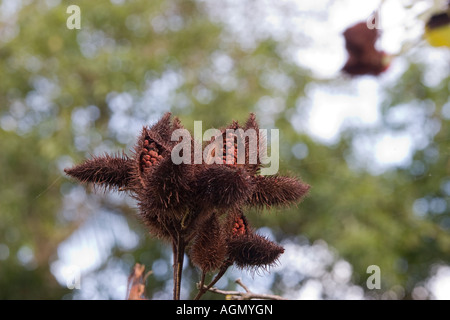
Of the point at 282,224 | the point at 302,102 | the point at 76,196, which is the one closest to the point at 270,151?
the point at 282,224

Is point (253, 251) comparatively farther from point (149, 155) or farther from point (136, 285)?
point (136, 285)

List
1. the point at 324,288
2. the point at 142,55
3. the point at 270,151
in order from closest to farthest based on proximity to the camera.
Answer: the point at 270,151, the point at 324,288, the point at 142,55

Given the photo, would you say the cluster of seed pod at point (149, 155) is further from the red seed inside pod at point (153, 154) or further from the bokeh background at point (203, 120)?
the bokeh background at point (203, 120)

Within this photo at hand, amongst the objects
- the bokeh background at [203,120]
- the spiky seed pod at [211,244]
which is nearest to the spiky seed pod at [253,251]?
the spiky seed pod at [211,244]

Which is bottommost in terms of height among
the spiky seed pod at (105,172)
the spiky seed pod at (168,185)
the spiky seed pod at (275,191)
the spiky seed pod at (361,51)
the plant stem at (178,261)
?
the plant stem at (178,261)

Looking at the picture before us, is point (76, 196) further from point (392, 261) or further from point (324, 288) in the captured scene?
point (392, 261)
